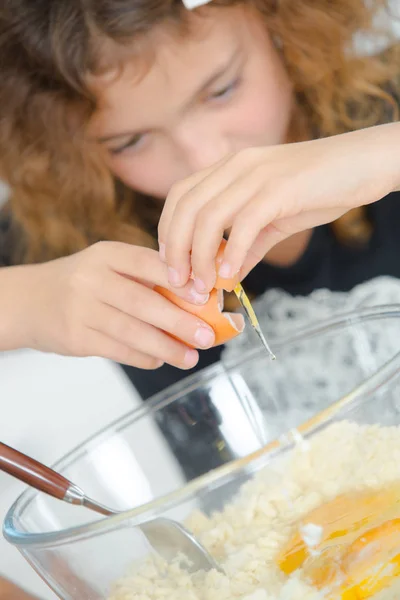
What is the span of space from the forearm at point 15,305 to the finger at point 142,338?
151 millimetres

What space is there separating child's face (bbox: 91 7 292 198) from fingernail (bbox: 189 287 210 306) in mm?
295

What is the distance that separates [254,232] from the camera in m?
0.50

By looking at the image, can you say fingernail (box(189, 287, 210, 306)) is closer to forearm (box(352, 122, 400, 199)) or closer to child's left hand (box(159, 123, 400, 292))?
child's left hand (box(159, 123, 400, 292))

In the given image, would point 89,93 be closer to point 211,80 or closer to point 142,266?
point 211,80

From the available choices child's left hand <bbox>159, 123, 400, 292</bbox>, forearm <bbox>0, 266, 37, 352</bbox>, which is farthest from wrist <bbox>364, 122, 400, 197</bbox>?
forearm <bbox>0, 266, 37, 352</bbox>

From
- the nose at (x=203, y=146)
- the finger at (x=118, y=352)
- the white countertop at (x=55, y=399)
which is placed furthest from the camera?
the white countertop at (x=55, y=399)

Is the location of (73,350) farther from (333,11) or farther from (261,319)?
(333,11)

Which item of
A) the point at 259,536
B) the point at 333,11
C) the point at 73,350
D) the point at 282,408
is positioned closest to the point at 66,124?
the point at 73,350

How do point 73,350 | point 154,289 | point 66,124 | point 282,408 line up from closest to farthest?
point 282,408 < point 154,289 < point 73,350 < point 66,124

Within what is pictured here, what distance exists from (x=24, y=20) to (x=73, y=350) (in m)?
0.39

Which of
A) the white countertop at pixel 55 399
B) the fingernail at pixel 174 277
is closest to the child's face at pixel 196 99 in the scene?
the fingernail at pixel 174 277

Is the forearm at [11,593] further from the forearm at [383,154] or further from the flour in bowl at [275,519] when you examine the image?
the forearm at [383,154]

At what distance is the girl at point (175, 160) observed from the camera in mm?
541

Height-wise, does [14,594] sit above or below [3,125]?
below
